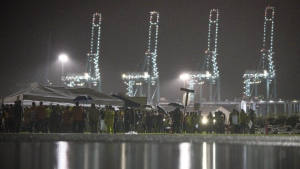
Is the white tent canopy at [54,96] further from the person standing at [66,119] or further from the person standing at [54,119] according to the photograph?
the person standing at [66,119]

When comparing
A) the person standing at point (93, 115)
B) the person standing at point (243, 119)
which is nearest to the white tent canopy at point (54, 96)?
the person standing at point (93, 115)

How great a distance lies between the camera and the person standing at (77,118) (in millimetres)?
24500

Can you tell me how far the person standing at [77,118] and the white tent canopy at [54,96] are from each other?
1760mm

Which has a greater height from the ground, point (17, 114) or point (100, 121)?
point (17, 114)

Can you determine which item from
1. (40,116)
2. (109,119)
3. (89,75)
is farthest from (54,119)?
(89,75)

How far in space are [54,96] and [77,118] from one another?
7.04 ft

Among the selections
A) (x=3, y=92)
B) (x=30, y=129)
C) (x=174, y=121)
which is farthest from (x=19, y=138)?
(x=3, y=92)

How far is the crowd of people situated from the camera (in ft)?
Result: 81.0

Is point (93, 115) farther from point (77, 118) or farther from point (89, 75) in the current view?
point (89, 75)

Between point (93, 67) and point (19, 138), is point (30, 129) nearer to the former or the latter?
point (19, 138)

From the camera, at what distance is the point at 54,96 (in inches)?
1025

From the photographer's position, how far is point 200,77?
536ft

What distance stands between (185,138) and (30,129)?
7.32 m

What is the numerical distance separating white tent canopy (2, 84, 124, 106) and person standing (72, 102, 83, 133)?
5.78 feet
